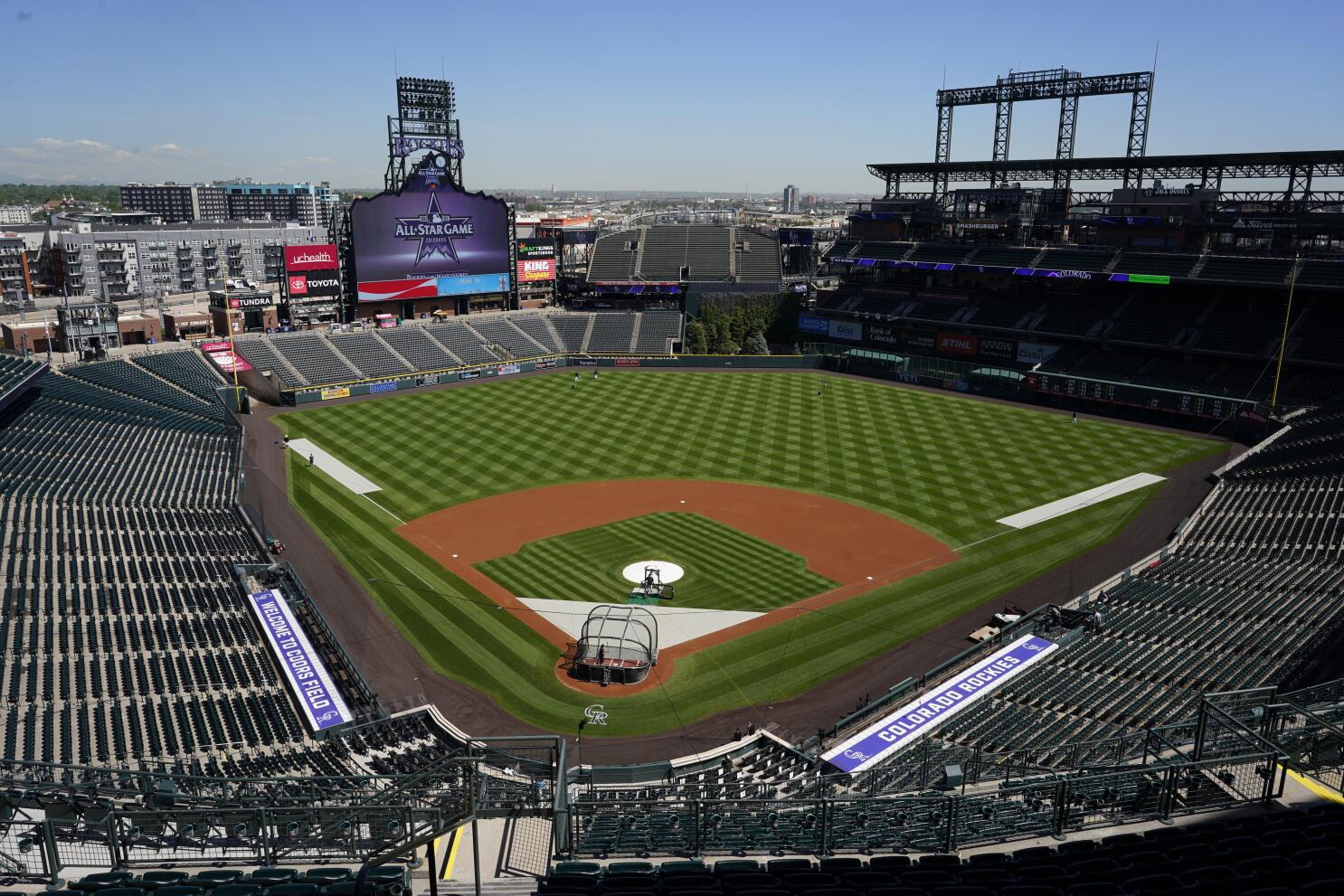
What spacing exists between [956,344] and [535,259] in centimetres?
4188

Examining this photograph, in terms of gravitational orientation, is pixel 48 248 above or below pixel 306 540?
above

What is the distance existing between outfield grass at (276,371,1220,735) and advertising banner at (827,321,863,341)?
12.1m

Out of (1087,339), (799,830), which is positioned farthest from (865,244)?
(799,830)

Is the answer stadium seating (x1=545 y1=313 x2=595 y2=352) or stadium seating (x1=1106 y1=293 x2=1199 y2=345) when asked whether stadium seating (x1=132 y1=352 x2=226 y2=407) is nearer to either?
stadium seating (x1=545 y1=313 x2=595 y2=352)

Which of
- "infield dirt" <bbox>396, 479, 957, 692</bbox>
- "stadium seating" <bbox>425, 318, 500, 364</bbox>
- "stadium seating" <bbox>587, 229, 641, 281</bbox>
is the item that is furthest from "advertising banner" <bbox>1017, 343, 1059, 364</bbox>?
"stadium seating" <bbox>425, 318, 500, 364</bbox>

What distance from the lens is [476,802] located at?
44.6 ft

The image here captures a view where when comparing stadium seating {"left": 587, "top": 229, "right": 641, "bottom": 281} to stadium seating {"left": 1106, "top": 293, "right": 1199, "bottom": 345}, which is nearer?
stadium seating {"left": 1106, "top": 293, "right": 1199, "bottom": 345}

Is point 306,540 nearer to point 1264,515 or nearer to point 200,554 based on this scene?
point 200,554

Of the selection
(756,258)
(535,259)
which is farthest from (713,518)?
(756,258)

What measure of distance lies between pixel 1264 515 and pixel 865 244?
54997 millimetres

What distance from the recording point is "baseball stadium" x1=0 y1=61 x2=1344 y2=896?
45.3 feet

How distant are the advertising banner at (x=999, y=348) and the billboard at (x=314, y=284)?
182ft

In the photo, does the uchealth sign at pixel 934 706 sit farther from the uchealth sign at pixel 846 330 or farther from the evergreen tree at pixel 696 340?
the uchealth sign at pixel 846 330

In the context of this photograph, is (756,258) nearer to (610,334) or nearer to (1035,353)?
(610,334)
